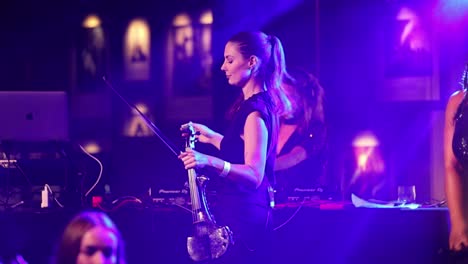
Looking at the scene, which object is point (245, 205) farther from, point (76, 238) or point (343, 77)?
point (343, 77)

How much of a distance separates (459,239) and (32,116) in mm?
2974

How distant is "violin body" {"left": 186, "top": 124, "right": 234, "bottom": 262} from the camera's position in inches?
123

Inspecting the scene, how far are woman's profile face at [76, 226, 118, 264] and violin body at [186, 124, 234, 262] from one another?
117 cm

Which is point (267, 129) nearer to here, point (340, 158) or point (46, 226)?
point (46, 226)

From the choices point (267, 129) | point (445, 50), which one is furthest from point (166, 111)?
point (267, 129)

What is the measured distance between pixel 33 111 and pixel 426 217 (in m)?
2.51

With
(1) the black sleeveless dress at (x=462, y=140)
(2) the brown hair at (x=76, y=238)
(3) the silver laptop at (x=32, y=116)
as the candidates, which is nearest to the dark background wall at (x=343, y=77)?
(3) the silver laptop at (x=32, y=116)

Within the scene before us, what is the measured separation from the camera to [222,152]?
3.27m

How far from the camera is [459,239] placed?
2.49m

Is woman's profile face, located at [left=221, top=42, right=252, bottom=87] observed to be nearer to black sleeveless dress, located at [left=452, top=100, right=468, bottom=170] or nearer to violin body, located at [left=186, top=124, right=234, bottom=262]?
violin body, located at [left=186, top=124, right=234, bottom=262]

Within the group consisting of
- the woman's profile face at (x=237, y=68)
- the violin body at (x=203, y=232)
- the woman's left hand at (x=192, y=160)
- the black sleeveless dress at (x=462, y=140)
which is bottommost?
the violin body at (x=203, y=232)

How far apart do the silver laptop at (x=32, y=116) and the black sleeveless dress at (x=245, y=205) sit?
67.9 inches

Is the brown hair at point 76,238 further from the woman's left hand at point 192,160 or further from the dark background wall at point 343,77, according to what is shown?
the dark background wall at point 343,77

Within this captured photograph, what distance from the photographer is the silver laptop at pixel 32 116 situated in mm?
4562
